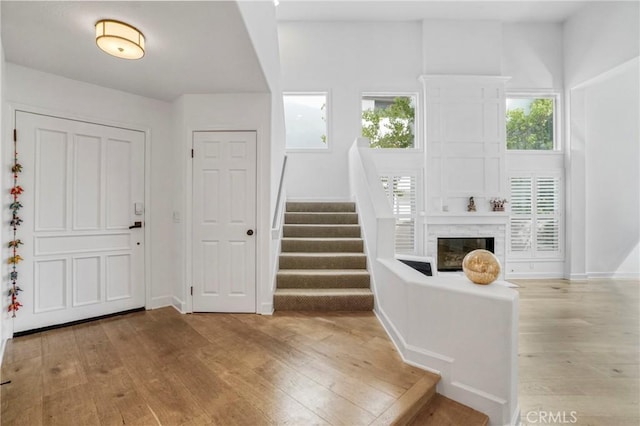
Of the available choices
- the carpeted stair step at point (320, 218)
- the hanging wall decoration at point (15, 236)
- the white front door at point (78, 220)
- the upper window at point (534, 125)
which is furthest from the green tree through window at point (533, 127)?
the hanging wall decoration at point (15, 236)

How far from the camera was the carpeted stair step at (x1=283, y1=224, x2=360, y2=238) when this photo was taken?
3.83 meters

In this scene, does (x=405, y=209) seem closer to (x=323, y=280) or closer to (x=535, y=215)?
(x=535, y=215)

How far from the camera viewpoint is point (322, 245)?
360 cm

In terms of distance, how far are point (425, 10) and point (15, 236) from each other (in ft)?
22.6

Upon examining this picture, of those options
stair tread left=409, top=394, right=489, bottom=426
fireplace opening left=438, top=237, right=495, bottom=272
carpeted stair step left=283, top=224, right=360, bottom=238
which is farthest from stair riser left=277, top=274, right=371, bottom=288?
fireplace opening left=438, top=237, right=495, bottom=272

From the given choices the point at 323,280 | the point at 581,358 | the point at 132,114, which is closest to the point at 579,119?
the point at 581,358

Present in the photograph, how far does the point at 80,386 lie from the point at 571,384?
3.42 metres

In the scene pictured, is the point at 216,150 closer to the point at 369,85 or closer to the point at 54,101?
the point at 54,101

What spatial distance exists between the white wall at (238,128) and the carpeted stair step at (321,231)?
962 mm

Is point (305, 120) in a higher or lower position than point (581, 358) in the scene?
higher

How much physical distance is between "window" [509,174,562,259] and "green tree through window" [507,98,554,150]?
0.71 meters

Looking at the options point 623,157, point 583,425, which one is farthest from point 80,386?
point 623,157

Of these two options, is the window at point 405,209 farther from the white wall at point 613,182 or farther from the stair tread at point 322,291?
the white wall at point 613,182

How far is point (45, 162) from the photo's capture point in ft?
8.09
